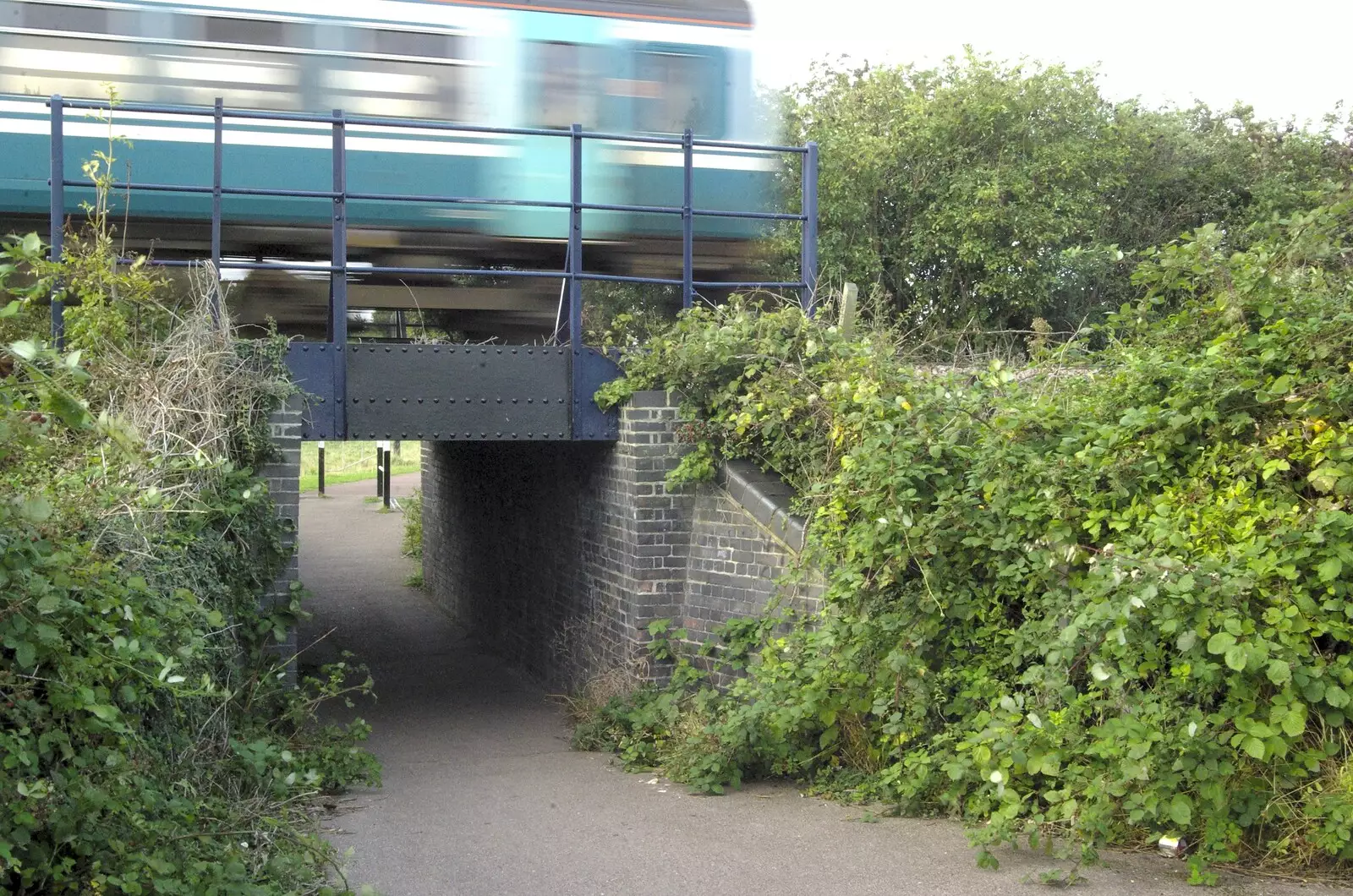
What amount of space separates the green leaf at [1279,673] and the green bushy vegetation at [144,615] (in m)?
3.68

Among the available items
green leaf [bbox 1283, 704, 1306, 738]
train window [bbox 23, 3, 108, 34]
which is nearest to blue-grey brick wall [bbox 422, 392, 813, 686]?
green leaf [bbox 1283, 704, 1306, 738]

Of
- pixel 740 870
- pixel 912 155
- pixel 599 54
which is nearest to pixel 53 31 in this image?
pixel 599 54

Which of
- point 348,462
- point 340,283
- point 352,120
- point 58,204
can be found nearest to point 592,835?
point 340,283

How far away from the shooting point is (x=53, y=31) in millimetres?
9172

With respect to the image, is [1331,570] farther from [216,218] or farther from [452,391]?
[216,218]

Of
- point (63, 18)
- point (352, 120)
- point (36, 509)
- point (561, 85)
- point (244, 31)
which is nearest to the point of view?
point (36, 509)

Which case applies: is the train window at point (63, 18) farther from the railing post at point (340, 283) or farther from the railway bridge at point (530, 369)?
the railing post at point (340, 283)

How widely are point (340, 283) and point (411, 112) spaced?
2.47m

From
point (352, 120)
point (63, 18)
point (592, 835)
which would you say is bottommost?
point (592, 835)

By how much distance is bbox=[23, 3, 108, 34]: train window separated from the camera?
912 centimetres

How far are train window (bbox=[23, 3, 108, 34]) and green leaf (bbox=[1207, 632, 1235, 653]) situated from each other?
8956mm

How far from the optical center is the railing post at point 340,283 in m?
7.88

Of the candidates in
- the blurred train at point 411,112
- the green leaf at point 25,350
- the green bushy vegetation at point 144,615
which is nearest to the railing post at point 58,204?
the green bushy vegetation at point 144,615

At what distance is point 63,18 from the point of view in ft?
30.1
